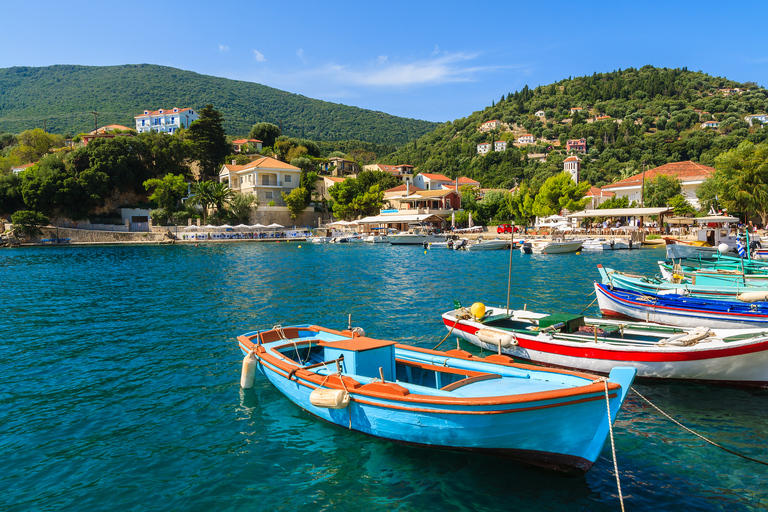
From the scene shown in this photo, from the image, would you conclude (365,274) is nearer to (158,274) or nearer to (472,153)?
(158,274)

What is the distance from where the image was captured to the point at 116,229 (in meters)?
64.6

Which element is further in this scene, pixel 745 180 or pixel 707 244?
pixel 745 180

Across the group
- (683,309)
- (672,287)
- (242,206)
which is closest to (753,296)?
(683,309)

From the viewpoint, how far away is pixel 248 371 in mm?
9039

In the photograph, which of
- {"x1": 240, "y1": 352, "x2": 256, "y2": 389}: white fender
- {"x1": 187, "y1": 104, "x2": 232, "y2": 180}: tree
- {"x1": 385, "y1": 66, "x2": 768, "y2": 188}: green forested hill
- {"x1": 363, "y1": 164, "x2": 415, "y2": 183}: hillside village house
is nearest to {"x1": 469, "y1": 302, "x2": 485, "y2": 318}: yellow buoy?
{"x1": 240, "y1": 352, "x2": 256, "y2": 389}: white fender

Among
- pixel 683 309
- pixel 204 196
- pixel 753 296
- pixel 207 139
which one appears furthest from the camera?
pixel 207 139

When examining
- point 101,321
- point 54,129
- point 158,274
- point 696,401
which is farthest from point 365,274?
point 54,129

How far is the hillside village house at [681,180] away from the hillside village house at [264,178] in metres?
53.0

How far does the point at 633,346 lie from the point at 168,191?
69.4 m

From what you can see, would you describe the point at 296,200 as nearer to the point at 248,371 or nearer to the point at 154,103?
the point at 248,371

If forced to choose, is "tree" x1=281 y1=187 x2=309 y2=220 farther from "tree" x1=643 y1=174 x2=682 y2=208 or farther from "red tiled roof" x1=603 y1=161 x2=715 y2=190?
"red tiled roof" x1=603 y1=161 x2=715 y2=190

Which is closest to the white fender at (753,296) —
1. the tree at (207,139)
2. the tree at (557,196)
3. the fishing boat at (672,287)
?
the fishing boat at (672,287)

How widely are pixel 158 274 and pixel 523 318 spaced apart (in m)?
24.5

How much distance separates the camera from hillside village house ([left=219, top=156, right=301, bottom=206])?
6956 cm
